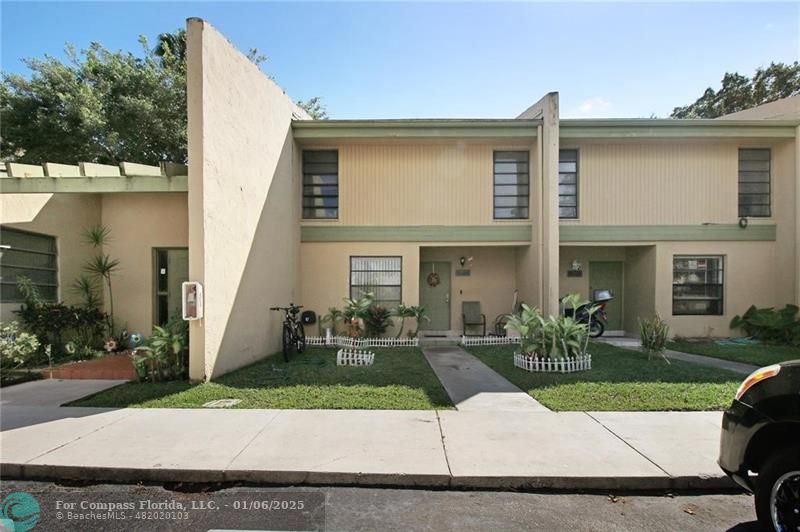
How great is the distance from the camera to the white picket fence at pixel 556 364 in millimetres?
7055

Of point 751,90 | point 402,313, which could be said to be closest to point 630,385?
point 402,313

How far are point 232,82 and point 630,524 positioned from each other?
26.8 ft

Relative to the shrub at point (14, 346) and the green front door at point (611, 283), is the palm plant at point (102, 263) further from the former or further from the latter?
the green front door at point (611, 283)

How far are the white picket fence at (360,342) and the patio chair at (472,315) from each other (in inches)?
76.1

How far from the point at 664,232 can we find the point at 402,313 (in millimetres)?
7316

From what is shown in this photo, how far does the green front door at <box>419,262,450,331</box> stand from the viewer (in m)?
11.8

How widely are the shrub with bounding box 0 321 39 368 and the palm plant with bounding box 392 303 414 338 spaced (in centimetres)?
716

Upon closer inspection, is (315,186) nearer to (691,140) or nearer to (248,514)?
(248,514)

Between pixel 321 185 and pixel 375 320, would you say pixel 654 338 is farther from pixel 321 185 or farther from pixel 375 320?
pixel 321 185

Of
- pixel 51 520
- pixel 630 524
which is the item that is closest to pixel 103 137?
pixel 51 520

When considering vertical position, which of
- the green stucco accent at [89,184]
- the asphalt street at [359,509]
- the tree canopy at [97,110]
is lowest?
the asphalt street at [359,509]

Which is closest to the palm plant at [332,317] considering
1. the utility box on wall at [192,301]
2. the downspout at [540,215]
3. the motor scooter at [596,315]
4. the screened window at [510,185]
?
the utility box on wall at [192,301]

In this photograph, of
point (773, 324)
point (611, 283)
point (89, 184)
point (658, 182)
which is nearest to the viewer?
point (89, 184)

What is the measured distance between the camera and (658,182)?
1091cm
